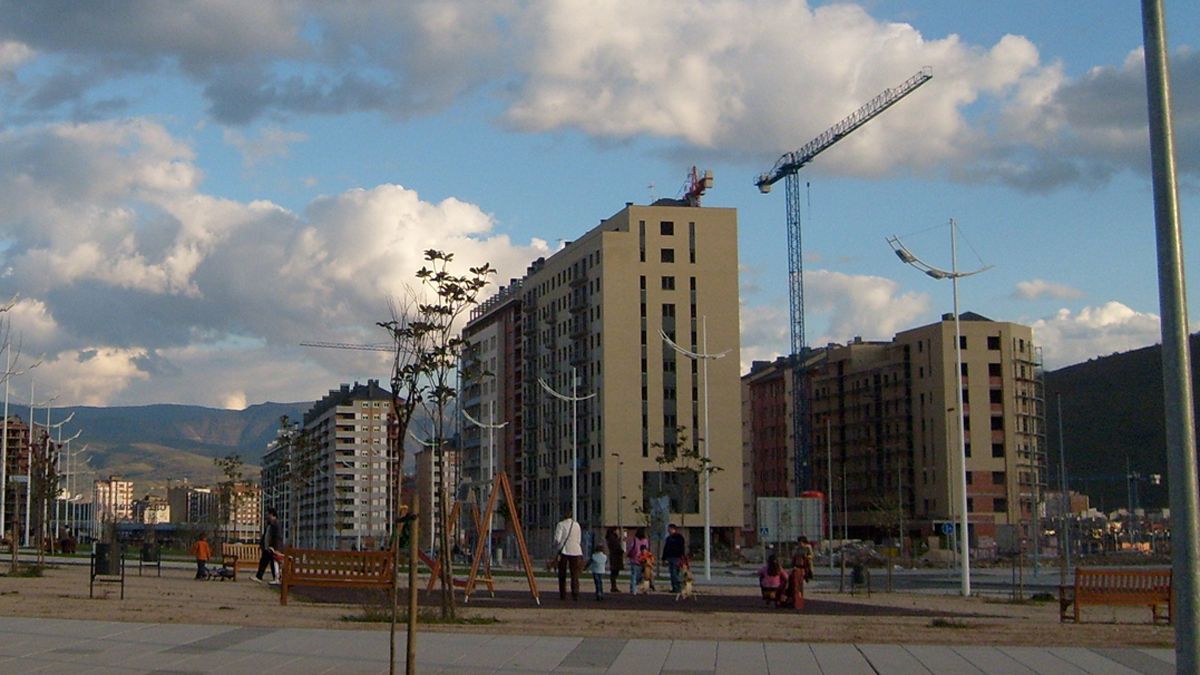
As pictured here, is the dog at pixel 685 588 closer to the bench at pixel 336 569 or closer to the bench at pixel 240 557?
the bench at pixel 336 569

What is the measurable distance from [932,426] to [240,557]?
109360 mm

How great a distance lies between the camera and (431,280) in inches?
924

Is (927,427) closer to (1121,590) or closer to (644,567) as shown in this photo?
(644,567)

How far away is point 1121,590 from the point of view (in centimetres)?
2323

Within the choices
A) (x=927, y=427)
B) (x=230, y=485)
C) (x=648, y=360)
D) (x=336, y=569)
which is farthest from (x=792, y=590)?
(x=927, y=427)

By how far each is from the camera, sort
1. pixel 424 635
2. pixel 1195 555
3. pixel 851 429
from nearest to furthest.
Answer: pixel 1195 555 → pixel 424 635 → pixel 851 429

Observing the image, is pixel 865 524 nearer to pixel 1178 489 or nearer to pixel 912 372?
pixel 912 372

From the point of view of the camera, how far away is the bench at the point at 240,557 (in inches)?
1511

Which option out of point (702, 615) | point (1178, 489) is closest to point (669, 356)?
point (702, 615)

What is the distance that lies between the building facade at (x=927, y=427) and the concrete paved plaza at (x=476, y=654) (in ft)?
354

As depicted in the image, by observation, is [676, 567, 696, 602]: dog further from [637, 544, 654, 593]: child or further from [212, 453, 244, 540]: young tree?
[212, 453, 244, 540]: young tree

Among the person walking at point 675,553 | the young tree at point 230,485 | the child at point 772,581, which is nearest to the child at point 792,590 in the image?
the child at point 772,581

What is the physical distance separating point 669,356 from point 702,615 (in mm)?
95121

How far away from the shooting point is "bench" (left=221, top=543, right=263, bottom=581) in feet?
126
